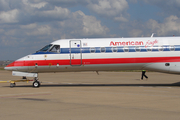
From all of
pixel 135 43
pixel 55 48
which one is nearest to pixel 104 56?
pixel 135 43

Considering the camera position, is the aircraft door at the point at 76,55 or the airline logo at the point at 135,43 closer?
the airline logo at the point at 135,43

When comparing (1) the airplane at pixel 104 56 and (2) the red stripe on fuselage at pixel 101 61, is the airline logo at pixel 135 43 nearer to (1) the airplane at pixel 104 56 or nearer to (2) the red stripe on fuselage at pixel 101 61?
(1) the airplane at pixel 104 56

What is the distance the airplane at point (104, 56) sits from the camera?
19422mm

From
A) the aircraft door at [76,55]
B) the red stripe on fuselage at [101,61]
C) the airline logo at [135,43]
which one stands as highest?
the airline logo at [135,43]

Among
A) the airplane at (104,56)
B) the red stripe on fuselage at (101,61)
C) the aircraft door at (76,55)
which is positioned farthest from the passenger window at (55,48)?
the aircraft door at (76,55)

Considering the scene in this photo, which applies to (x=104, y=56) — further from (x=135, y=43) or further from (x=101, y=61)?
(x=135, y=43)

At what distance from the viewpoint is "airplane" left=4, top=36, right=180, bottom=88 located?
19.4 meters

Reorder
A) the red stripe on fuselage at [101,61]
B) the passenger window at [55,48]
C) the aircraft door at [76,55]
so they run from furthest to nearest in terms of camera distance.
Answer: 1. the passenger window at [55,48]
2. the aircraft door at [76,55]
3. the red stripe on fuselage at [101,61]

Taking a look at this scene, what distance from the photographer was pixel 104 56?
19641 mm
